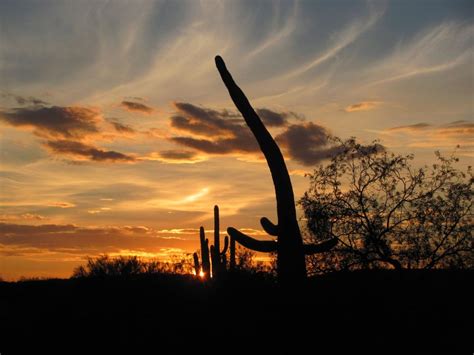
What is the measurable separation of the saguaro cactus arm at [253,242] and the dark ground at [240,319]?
91 cm

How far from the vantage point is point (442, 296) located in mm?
16703

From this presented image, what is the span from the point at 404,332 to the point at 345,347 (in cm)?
185

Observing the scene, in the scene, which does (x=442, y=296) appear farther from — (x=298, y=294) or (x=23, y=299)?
(x=23, y=299)

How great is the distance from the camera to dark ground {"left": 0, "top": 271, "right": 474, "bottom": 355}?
40.4 feet

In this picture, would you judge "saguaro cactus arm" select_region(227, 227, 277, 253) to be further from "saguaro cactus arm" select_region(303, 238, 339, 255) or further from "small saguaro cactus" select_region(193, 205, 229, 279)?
"small saguaro cactus" select_region(193, 205, 229, 279)

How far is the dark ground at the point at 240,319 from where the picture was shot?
40.4 ft

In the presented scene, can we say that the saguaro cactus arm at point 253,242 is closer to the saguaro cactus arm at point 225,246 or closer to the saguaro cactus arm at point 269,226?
the saguaro cactus arm at point 269,226

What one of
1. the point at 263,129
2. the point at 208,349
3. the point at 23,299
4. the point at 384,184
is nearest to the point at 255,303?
the point at 208,349

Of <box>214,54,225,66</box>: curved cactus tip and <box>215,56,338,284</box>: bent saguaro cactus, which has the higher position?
<box>214,54,225,66</box>: curved cactus tip

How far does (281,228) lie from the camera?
1206cm

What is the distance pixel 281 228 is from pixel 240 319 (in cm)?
314

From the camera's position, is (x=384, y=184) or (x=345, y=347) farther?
(x=384, y=184)

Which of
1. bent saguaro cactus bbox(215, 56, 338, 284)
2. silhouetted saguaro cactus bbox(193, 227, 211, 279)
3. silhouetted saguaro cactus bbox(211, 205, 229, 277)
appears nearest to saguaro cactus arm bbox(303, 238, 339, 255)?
bent saguaro cactus bbox(215, 56, 338, 284)

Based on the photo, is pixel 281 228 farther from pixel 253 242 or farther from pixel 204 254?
pixel 204 254
